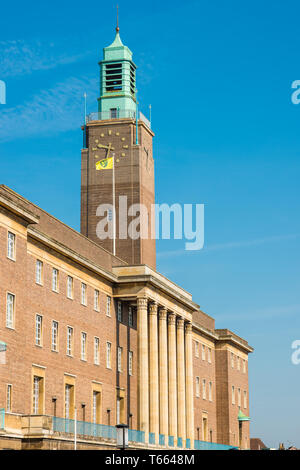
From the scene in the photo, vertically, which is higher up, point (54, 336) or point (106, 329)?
point (106, 329)

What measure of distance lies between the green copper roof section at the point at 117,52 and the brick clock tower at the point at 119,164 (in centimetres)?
60

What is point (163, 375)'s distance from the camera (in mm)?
78562

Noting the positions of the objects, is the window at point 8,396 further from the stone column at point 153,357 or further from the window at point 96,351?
the stone column at point 153,357

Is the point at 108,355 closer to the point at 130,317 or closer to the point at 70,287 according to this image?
the point at 130,317

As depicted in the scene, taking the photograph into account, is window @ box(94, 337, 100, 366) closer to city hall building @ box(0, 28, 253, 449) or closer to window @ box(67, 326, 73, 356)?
city hall building @ box(0, 28, 253, 449)

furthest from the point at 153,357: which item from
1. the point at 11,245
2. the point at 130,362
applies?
the point at 11,245

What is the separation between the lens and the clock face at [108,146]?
320 ft

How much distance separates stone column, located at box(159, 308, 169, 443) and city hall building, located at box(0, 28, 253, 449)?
0.10 m

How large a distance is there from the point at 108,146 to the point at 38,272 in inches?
1577

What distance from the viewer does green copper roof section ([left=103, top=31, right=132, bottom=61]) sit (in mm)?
103250

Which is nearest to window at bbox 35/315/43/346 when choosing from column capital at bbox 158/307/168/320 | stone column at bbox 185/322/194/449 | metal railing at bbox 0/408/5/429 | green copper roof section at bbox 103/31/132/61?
metal railing at bbox 0/408/5/429
